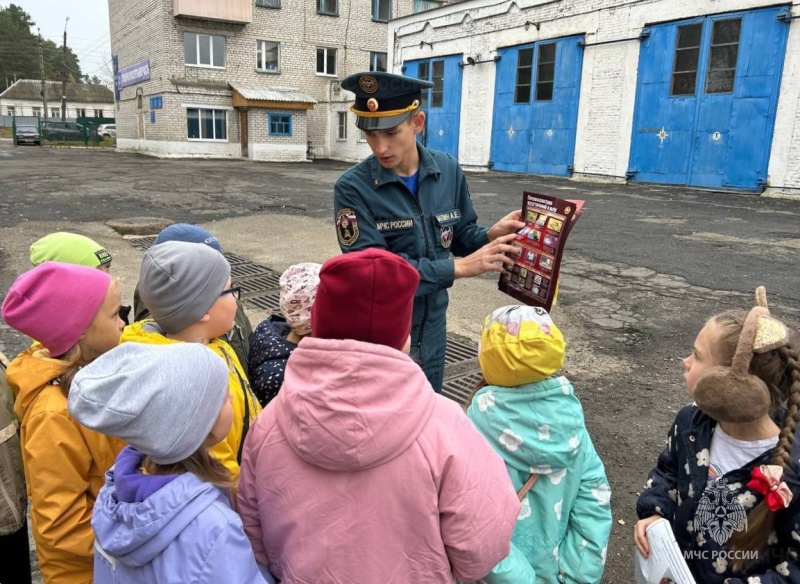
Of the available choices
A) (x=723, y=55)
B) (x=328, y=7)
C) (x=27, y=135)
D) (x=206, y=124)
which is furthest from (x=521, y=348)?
(x=27, y=135)

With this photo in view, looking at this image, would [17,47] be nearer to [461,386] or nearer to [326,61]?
[326,61]

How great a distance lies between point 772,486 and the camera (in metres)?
1.54

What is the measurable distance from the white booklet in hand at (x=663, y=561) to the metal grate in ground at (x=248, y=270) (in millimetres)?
5455

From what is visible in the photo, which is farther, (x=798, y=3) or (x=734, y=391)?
(x=798, y=3)

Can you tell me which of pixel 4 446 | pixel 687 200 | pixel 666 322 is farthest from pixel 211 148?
pixel 4 446

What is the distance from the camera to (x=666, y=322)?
17.6 feet

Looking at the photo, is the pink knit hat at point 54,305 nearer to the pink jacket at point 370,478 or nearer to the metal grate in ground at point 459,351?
the pink jacket at point 370,478

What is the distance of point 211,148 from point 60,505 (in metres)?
31.3

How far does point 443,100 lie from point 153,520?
24.1 m

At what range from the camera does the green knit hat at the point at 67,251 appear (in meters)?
2.56

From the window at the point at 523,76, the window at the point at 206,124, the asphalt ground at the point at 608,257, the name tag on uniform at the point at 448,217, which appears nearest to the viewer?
the name tag on uniform at the point at 448,217

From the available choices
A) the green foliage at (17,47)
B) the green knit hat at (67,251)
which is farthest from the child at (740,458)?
the green foliage at (17,47)

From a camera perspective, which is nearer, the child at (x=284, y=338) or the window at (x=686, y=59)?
the child at (x=284, y=338)

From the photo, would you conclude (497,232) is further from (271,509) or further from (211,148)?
(211,148)
